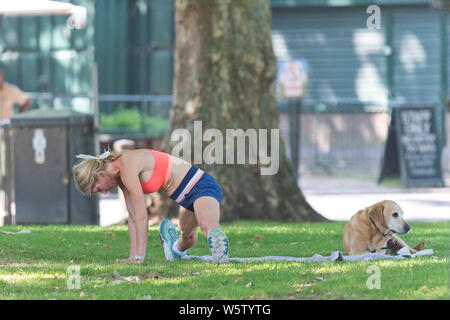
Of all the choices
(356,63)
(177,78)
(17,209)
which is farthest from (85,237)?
(356,63)

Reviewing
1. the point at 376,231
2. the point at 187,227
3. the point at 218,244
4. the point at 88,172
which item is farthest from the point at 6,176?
the point at 376,231

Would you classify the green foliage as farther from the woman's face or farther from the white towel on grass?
the woman's face

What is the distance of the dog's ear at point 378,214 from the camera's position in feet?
25.6

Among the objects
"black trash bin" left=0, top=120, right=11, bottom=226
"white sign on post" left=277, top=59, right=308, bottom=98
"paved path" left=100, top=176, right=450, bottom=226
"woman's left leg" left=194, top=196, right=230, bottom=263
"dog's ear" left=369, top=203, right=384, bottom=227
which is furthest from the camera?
"white sign on post" left=277, top=59, right=308, bottom=98

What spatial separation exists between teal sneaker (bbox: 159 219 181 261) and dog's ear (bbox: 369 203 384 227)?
5.72 feet

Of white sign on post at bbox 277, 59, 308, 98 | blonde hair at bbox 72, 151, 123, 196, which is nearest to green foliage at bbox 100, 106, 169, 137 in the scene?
white sign on post at bbox 277, 59, 308, 98

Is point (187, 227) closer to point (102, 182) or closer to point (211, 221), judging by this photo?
point (211, 221)

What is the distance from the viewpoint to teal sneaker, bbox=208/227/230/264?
714 cm

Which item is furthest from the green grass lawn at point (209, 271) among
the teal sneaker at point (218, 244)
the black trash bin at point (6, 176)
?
the black trash bin at point (6, 176)

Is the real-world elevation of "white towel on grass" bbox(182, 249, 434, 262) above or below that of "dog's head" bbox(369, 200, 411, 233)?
below

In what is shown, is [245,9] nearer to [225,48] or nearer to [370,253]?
[225,48]

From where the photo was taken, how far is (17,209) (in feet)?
37.1

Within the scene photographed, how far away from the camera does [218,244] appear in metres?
7.23
